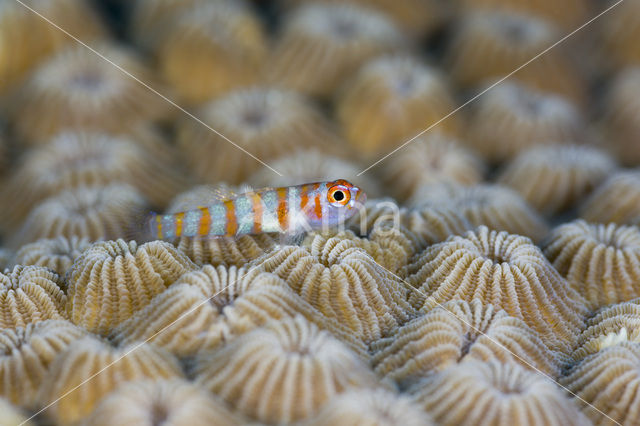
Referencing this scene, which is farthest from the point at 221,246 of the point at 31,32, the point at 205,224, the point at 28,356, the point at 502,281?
the point at 31,32

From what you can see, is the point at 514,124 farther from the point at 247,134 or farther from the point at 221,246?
the point at 221,246

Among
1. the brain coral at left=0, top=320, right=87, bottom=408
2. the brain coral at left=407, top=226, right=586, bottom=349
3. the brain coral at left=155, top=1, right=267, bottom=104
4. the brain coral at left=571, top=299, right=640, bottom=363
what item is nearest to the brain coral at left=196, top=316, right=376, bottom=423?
the brain coral at left=0, top=320, right=87, bottom=408

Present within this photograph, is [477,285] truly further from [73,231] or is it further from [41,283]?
[73,231]

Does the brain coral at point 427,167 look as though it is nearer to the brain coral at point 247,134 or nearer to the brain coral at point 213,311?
the brain coral at point 247,134

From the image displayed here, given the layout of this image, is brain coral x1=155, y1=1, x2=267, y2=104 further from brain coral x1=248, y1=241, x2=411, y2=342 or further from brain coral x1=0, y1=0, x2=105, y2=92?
brain coral x1=248, y1=241, x2=411, y2=342

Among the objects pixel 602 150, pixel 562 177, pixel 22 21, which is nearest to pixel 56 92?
pixel 22 21
